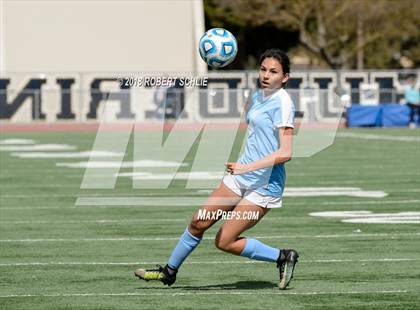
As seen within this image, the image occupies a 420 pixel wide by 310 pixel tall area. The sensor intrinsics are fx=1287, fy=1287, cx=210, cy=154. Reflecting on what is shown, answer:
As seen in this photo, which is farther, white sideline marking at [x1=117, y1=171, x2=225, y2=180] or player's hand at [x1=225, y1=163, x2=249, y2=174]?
white sideline marking at [x1=117, y1=171, x2=225, y2=180]

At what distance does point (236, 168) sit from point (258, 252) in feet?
2.60

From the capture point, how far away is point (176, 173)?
2205 cm

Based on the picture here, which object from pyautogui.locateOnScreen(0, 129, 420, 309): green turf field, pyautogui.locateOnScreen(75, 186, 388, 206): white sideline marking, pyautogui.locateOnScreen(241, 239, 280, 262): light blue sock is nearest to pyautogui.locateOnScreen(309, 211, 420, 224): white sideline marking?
pyautogui.locateOnScreen(0, 129, 420, 309): green turf field

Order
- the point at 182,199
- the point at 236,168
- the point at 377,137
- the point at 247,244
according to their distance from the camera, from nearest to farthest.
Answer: the point at 236,168
the point at 247,244
the point at 182,199
the point at 377,137

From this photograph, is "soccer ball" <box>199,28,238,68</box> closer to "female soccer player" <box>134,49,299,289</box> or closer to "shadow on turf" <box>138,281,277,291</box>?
"female soccer player" <box>134,49,299,289</box>

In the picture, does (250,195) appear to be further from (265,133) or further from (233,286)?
(233,286)

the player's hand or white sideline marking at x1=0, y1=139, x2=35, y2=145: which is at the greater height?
the player's hand

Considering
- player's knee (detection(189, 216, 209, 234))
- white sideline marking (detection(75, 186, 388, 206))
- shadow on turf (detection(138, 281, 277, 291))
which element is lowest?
white sideline marking (detection(75, 186, 388, 206))

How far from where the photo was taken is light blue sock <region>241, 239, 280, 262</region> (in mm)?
9586

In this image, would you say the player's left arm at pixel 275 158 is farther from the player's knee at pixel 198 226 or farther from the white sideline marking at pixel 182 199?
the white sideline marking at pixel 182 199

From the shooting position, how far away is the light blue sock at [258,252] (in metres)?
9.59

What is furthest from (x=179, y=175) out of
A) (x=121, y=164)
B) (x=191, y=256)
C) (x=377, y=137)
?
(x=377, y=137)

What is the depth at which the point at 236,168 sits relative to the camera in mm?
9180

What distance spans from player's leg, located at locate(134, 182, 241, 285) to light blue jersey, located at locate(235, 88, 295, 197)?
16cm
